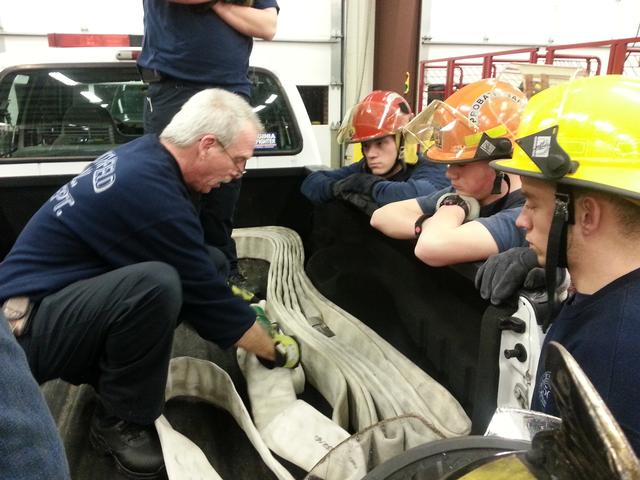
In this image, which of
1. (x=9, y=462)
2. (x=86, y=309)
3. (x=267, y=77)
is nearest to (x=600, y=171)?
(x=9, y=462)

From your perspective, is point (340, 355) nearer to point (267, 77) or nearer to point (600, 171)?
point (600, 171)

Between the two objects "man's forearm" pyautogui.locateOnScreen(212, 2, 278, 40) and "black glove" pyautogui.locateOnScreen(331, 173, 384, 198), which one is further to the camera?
"black glove" pyautogui.locateOnScreen(331, 173, 384, 198)

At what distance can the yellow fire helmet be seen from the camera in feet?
2.53

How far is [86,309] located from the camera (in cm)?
134

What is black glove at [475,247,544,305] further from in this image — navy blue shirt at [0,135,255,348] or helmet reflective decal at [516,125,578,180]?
navy blue shirt at [0,135,255,348]

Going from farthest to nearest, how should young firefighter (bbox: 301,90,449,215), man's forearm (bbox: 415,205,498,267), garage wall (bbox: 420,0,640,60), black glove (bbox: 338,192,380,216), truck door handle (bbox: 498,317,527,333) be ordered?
garage wall (bbox: 420,0,640,60) → young firefighter (bbox: 301,90,449,215) → black glove (bbox: 338,192,380,216) → man's forearm (bbox: 415,205,498,267) → truck door handle (bbox: 498,317,527,333)

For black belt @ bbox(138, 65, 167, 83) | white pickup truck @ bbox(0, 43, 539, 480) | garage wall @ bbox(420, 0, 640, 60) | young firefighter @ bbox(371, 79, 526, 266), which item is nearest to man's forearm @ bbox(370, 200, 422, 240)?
young firefighter @ bbox(371, 79, 526, 266)

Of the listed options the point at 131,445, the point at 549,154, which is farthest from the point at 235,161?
the point at 549,154

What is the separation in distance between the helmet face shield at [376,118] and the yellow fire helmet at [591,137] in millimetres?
1584

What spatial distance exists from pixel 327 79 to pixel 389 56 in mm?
888

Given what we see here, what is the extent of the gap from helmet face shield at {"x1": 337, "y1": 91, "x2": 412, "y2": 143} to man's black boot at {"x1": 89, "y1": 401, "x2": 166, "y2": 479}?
1640mm

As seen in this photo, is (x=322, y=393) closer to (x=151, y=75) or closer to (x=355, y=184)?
(x=355, y=184)

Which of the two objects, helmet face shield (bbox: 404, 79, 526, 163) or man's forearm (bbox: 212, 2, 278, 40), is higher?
man's forearm (bbox: 212, 2, 278, 40)

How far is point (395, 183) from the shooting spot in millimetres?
2146
